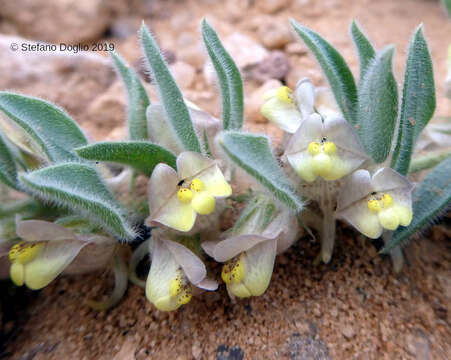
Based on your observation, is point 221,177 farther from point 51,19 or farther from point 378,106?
point 51,19

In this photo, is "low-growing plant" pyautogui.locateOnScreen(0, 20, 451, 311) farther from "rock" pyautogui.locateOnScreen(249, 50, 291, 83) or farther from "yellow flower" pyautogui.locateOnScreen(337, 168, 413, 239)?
"rock" pyautogui.locateOnScreen(249, 50, 291, 83)

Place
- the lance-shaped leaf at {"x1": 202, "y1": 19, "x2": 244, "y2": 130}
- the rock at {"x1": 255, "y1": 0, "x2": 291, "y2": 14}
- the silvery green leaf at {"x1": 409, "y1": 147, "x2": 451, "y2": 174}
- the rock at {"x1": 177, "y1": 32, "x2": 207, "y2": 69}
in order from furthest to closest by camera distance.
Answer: the rock at {"x1": 255, "y1": 0, "x2": 291, "y2": 14} → the rock at {"x1": 177, "y1": 32, "x2": 207, "y2": 69} → the silvery green leaf at {"x1": 409, "y1": 147, "x2": 451, "y2": 174} → the lance-shaped leaf at {"x1": 202, "y1": 19, "x2": 244, "y2": 130}

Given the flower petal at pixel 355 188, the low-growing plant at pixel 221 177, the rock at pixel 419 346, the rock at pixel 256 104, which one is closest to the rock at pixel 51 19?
the rock at pixel 256 104

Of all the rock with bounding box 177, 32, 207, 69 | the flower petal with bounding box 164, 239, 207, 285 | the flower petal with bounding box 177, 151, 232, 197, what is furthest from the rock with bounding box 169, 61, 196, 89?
the flower petal with bounding box 164, 239, 207, 285

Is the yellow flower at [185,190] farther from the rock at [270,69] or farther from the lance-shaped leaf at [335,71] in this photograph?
the rock at [270,69]

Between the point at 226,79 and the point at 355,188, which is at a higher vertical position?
the point at 226,79

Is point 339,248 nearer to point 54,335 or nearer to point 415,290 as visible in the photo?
point 415,290

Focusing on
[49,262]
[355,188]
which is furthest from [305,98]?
[49,262]
